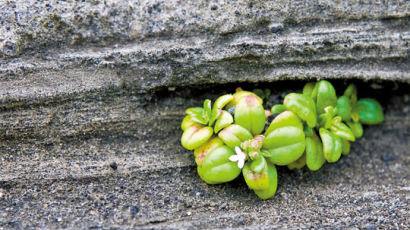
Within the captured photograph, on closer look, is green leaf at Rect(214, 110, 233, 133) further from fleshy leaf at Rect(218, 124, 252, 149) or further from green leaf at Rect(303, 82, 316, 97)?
green leaf at Rect(303, 82, 316, 97)

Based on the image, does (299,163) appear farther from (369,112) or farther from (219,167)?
(369,112)

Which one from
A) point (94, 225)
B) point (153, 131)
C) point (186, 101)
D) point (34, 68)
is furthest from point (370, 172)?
point (34, 68)

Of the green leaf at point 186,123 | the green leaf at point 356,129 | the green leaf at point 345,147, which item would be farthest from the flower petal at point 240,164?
the green leaf at point 356,129

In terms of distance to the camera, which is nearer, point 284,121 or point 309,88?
point 284,121

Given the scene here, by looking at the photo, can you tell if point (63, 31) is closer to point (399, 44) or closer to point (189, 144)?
point (189, 144)

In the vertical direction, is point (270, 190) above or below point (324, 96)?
below

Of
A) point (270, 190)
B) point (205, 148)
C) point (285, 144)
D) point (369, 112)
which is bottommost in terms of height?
point (270, 190)

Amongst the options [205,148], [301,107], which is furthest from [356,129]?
[205,148]
